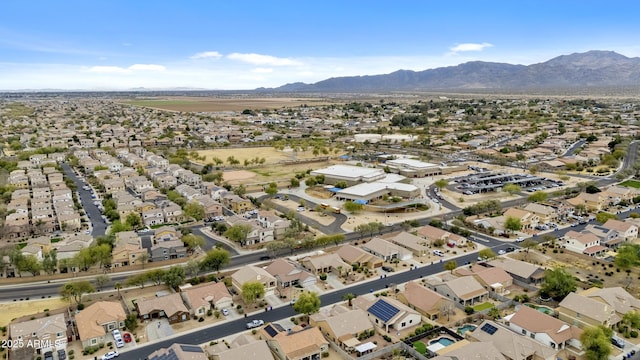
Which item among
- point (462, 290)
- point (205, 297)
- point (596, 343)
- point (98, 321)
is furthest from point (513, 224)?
point (98, 321)

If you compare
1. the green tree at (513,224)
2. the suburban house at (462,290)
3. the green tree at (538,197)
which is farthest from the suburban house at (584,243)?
the suburban house at (462,290)

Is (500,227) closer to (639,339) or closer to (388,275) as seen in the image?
(388,275)

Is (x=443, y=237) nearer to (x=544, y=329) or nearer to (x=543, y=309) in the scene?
(x=543, y=309)

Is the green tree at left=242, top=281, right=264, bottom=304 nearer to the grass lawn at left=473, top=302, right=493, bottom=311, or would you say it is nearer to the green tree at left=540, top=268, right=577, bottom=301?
the grass lawn at left=473, top=302, right=493, bottom=311

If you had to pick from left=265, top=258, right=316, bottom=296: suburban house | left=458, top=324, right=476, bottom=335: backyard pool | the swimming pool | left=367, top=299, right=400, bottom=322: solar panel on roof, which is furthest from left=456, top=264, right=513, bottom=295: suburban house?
left=265, top=258, right=316, bottom=296: suburban house

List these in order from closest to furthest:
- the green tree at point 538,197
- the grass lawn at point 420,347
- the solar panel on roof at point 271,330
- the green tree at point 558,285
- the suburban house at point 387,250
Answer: the grass lawn at point 420,347 → the solar panel on roof at point 271,330 → the green tree at point 558,285 → the suburban house at point 387,250 → the green tree at point 538,197

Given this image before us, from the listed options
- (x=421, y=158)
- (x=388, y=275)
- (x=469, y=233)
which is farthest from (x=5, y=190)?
(x=421, y=158)

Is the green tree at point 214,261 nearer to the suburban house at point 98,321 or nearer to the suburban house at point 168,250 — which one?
the suburban house at point 168,250

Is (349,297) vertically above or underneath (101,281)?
underneath
